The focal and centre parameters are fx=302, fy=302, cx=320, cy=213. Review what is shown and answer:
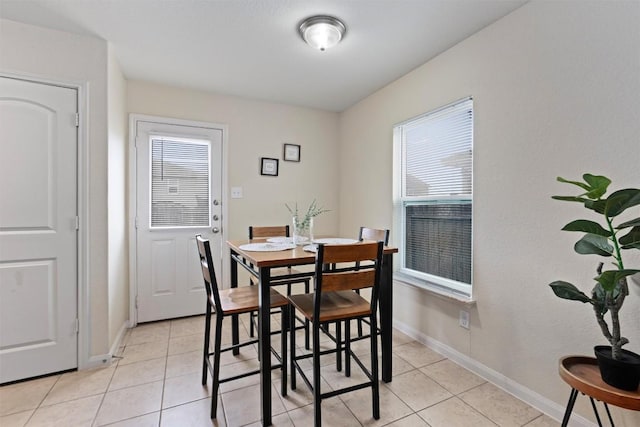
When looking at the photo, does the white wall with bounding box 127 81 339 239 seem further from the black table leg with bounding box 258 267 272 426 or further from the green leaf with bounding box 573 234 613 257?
the green leaf with bounding box 573 234 613 257

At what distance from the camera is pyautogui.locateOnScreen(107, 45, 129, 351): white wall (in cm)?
233

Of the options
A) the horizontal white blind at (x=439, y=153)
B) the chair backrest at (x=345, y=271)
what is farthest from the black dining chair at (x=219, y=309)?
the horizontal white blind at (x=439, y=153)

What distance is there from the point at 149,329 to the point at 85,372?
0.75m

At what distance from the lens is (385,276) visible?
6.62 feet

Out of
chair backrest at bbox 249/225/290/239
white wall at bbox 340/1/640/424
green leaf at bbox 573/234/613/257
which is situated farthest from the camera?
chair backrest at bbox 249/225/290/239

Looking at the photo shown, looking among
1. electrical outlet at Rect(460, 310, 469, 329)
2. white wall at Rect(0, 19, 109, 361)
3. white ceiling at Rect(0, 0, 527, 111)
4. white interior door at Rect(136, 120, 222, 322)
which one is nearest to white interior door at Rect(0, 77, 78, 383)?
white wall at Rect(0, 19, 109, 361)

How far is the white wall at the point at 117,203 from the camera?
233cm

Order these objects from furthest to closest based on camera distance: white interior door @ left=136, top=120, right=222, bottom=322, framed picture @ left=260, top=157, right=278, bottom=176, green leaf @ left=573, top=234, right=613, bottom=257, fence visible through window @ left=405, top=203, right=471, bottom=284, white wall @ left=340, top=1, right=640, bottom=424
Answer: framed picture @ left=260, top=157, right=278, bottom=176 → white interior door @ left=136, top=120, right=222, bottom=322 → fence visible through window @ left=405, top=203, right=471, bottom=284 → white wall @ left=340, top=1, right=640, bottom=424 → green leaf @ left=573, top=234, right=613, bottom=257

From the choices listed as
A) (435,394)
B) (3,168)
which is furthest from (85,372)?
(435,394)

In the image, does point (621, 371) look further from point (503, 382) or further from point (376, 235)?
point (376, 235)

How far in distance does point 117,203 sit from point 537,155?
3121 millimetres

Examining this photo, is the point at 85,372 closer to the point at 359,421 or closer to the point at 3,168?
the point at 3,168

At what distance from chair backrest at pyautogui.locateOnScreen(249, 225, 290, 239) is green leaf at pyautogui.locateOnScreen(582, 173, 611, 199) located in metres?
2.17

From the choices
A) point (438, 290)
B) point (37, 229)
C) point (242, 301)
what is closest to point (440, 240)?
point (438, 290)
